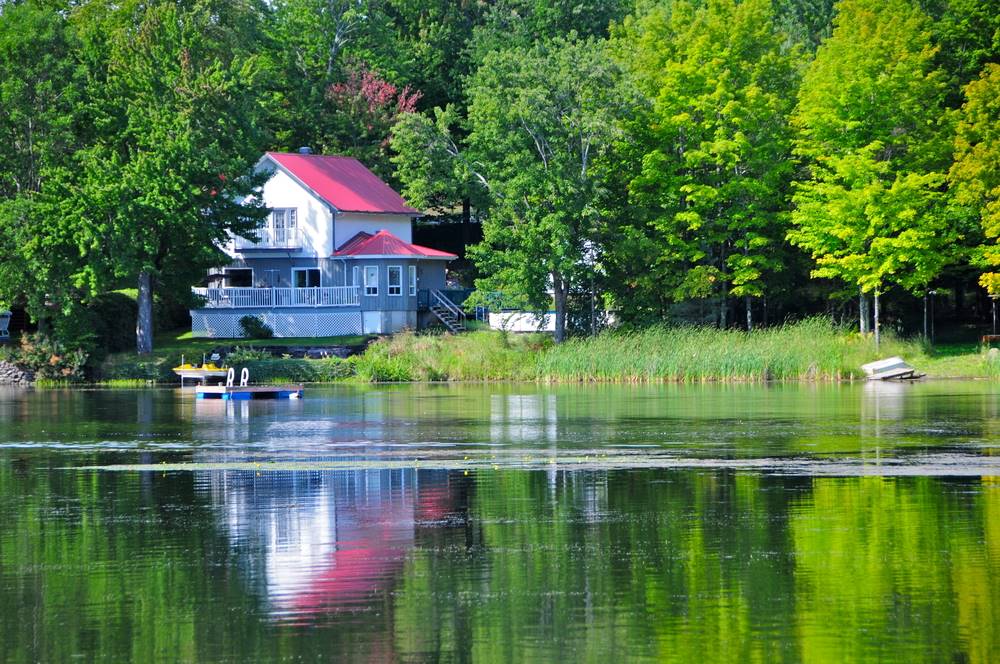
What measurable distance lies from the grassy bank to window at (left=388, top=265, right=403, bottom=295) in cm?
817

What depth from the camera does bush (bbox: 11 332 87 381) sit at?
63.2 m

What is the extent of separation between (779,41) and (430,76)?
27.9 m

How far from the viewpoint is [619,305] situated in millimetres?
66250

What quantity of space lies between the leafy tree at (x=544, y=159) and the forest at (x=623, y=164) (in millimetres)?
120

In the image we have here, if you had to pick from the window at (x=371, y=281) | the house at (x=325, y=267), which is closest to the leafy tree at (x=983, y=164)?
the house at (x=325, y=267)

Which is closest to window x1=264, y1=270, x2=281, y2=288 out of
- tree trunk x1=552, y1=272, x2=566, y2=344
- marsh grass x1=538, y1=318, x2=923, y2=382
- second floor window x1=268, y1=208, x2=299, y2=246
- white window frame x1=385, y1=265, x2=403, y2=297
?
second floor window x1=268, y1=208, x2=299, y2=246

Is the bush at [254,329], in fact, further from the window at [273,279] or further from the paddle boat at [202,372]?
the paddle boat at [202,372]

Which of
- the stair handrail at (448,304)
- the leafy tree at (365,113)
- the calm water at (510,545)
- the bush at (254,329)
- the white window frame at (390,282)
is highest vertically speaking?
the leafy tree at (365,113)

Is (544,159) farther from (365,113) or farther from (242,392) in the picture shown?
(365,113)

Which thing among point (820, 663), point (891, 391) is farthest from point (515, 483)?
point (891, 391)

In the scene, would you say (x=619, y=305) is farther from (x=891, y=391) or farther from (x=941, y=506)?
(x=941, y=506)

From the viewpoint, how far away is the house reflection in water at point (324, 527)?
1491 cm

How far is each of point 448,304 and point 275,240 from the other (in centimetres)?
945

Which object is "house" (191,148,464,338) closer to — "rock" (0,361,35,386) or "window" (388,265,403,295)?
"window" (388,265,403,295)
